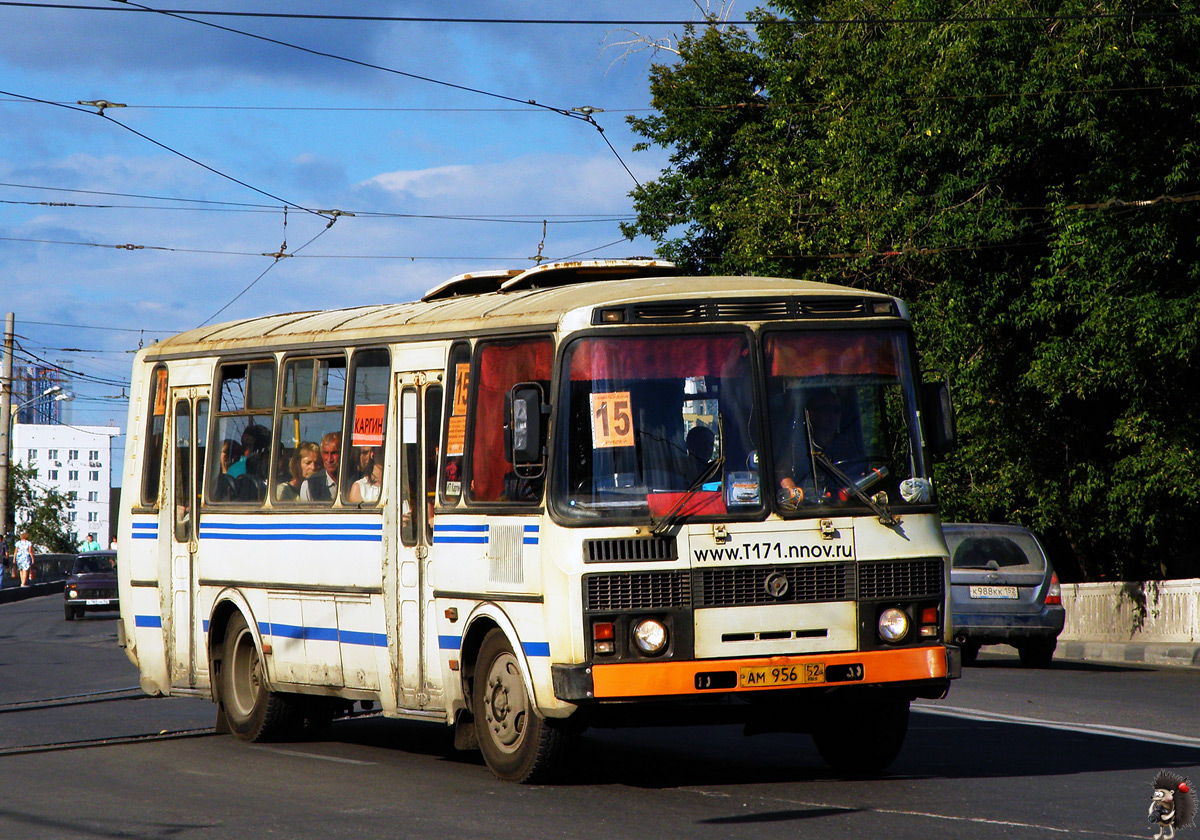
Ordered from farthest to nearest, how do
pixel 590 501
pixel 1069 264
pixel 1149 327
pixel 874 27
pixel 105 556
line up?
→ 1. pixel 105 556
2. pixel 874 27
3. pixel 1069 264
4. pixel 1149 327
5. pixel 590 501

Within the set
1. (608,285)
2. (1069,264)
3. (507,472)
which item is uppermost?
(1069,264)

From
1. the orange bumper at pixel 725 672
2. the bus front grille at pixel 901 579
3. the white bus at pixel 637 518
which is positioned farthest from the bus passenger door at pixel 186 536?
the bus front grille at pixel 901 579

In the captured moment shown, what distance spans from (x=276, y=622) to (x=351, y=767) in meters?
1.56

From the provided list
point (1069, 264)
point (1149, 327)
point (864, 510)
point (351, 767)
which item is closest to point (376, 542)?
point (351, 767)

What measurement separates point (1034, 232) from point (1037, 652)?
6.44 metres

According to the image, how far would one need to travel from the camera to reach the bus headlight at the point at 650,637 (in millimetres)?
8836

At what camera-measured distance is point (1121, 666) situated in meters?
20.6

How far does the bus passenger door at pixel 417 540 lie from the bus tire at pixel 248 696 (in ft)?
6.01

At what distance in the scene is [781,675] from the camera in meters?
8.95

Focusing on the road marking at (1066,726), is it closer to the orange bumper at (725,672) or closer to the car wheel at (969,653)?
the orange bumper at (725,672)

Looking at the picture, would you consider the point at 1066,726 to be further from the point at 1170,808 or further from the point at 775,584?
the point at 1170,808

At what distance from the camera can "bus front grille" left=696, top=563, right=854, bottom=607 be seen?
29.3 feet

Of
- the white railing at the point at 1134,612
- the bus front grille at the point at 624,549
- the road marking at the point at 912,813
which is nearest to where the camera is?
the road marking at the point at 912,813

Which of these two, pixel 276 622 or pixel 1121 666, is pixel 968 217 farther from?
pixel 276 622
